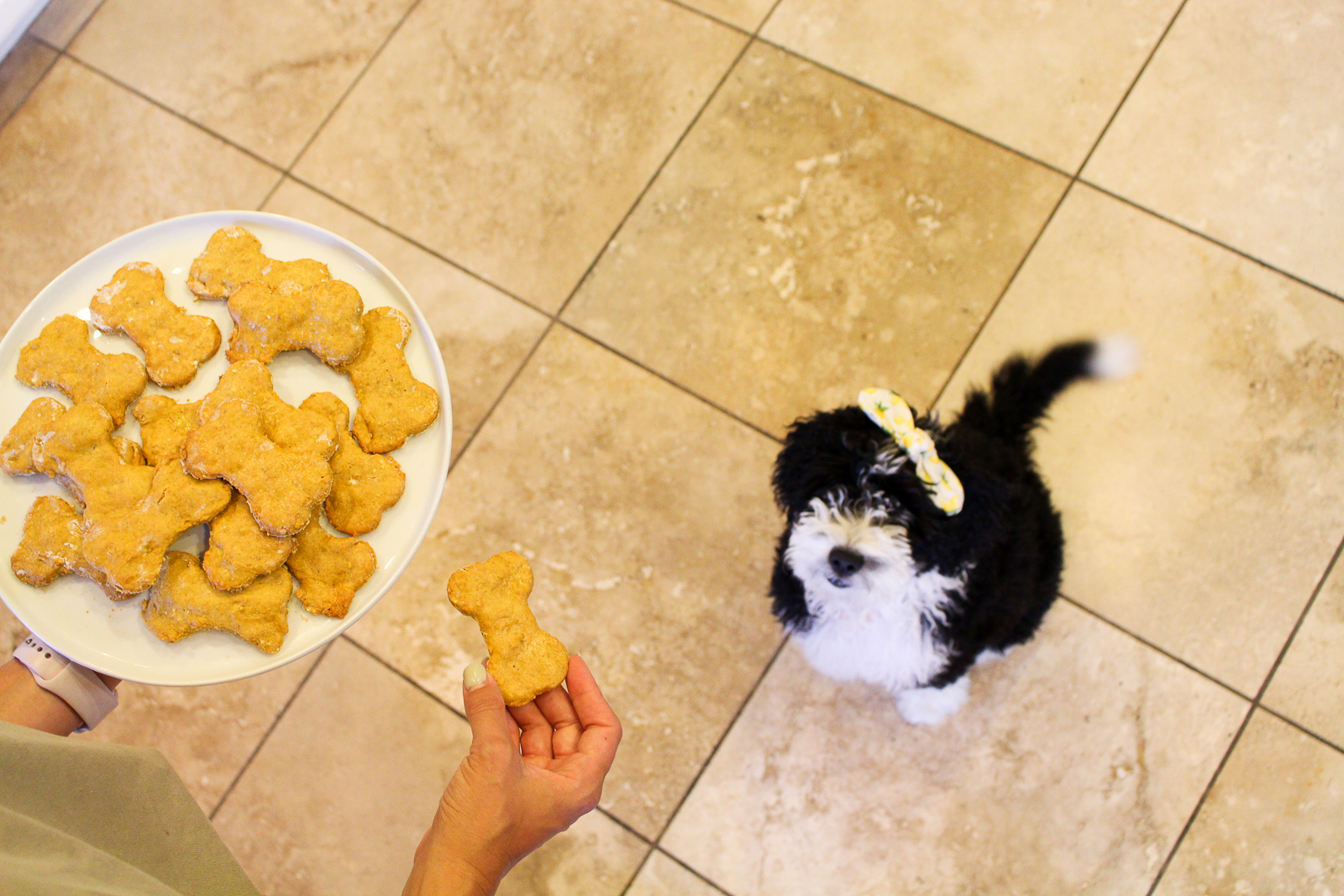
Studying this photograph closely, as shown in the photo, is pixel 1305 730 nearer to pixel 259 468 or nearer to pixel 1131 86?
pixel 1131 86

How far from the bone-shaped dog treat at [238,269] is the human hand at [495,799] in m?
0.68

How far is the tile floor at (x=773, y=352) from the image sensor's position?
1.88m

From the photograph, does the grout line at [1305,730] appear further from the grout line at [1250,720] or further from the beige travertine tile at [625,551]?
the beige travertine tile at [625,551]

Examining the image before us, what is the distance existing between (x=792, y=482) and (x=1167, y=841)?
1157 millimetres

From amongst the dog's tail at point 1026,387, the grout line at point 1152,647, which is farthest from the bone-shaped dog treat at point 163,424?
the grout line at point 1152,647

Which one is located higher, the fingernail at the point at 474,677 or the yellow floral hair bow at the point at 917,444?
the yellow floral hair bow at the point at 917,444

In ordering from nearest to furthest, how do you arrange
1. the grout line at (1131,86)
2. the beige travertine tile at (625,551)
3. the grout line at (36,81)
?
1. the beige travertine tile at (625,551)
2. the grout line at (1131,86)
3. the grout line at (36,81)

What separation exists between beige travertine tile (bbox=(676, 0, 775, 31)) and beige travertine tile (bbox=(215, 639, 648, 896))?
71.9 inches

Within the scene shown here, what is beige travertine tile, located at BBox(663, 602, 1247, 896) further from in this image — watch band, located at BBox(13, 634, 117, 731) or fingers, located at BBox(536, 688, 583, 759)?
watch band, located at BBox(13, 634, 117, 731)

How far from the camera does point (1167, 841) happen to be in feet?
6.00

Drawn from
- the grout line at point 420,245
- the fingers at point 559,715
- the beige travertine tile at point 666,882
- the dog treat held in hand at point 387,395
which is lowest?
the beige travertine tile at point 666,882

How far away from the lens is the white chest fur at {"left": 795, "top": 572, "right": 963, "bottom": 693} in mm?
1523

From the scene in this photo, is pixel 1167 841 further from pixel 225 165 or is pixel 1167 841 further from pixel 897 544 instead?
pixel 225 165

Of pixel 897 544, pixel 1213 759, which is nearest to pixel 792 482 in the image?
pixel 897 544
